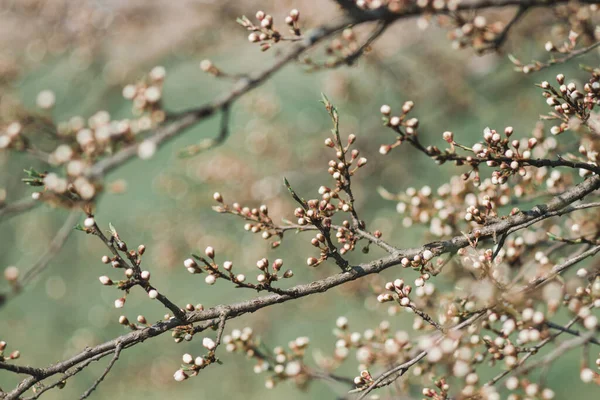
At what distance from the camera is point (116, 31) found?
8422 millimetres

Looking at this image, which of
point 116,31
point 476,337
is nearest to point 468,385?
point 476,337

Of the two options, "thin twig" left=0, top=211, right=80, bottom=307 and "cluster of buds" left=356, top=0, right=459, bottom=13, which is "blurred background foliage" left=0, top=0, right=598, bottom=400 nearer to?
"cluster of buds" left=356, top=0, right=459, bottom=13

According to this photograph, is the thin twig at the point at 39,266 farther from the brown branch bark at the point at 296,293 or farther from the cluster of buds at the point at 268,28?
the cluster of buds at the point at 268,28

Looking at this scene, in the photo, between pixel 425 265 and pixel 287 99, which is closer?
pixel 425 265

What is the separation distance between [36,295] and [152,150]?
12.0 m

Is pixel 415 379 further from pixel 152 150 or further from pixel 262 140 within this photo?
pixel 262 140

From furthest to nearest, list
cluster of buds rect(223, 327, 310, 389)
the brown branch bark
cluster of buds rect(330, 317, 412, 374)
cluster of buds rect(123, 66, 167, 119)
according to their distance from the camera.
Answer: cluster of buds rect(223, 327, 310, 389) → cluster of buds rect(123, 66, 167, 119) → cluster of buds rect(330, 317, 412, 374) → the brown branch bark

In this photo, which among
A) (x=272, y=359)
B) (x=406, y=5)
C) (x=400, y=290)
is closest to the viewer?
(x=400, y=290)

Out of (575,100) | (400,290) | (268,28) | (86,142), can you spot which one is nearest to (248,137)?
(268,28)

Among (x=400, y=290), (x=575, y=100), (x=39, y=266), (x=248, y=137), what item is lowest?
(x=248, y=137)

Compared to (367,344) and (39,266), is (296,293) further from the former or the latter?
(39,266)

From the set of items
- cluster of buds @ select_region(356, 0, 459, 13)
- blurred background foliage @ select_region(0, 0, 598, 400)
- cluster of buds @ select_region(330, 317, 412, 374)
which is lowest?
blurred background foliage @ select_region(0, 0, 598, 400)

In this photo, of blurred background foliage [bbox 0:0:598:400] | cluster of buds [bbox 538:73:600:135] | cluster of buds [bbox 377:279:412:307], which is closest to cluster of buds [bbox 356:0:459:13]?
cluster of buds [bbox 538:73:600:135]

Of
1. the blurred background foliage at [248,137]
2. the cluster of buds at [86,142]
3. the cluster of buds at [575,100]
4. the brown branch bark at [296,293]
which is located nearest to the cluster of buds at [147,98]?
the cluster of buds at [86,142]
